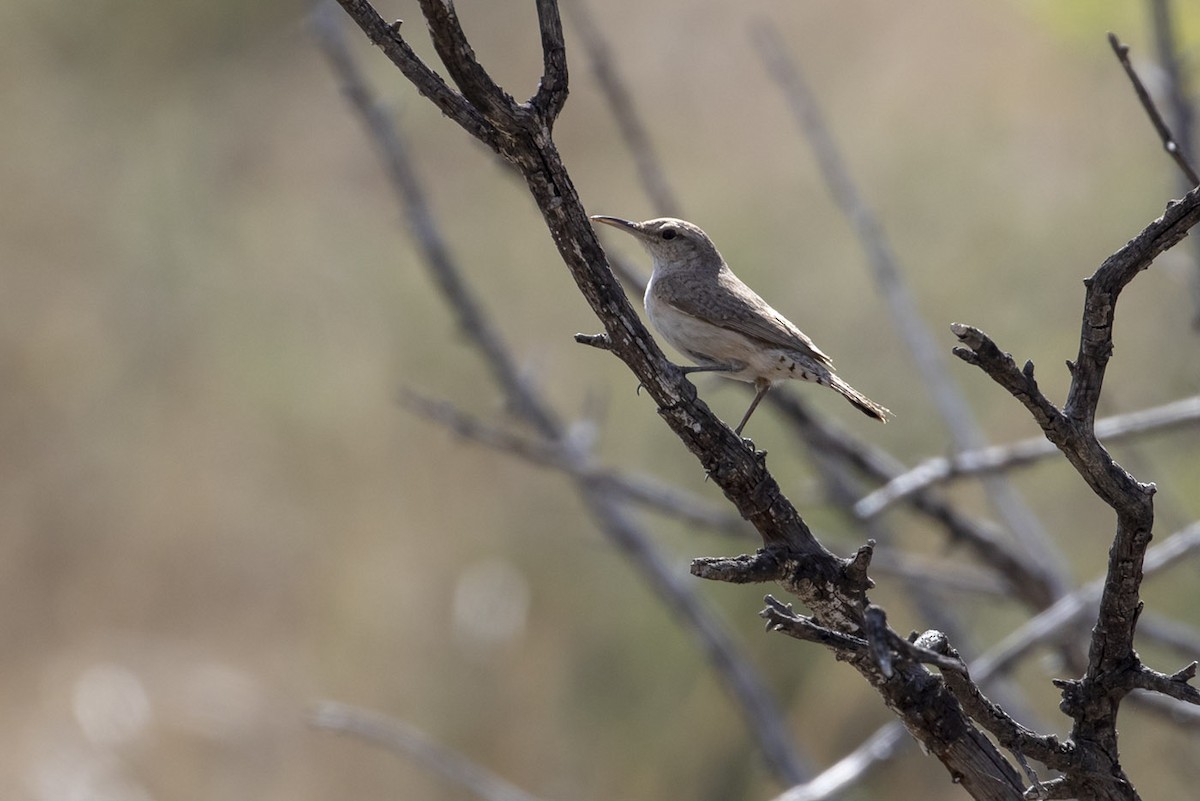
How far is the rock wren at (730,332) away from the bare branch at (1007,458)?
16.1 inches

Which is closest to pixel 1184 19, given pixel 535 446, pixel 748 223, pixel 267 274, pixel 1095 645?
pixel 535 446

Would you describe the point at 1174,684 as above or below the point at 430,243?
below

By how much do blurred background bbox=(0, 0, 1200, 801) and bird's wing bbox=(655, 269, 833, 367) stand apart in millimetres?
578

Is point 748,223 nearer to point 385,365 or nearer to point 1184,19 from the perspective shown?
point 385,365

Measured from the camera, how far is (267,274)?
13.8 metres

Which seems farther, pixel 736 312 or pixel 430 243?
pixel 430 243

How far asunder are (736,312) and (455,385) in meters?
7.66

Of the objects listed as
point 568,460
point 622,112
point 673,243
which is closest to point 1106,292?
point 673,243

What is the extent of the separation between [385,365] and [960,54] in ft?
27.6

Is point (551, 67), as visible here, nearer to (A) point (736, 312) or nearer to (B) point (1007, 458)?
(A) point (736, 312)

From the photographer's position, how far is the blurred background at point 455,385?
27.7ft

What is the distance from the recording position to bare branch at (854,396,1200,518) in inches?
158

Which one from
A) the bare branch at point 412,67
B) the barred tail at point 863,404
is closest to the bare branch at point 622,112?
the barred tail at point 863,404

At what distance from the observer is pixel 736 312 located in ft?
A: 14.0
